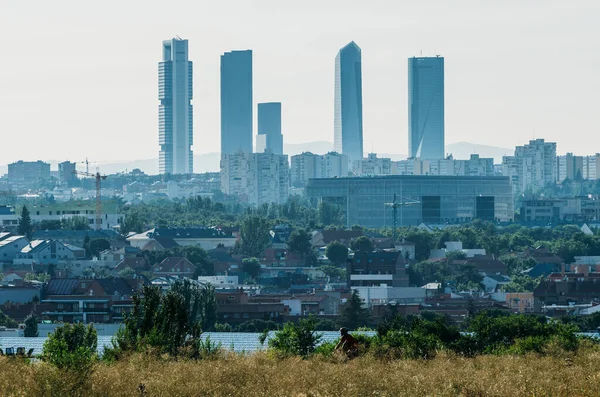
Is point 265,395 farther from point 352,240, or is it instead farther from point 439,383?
point 352,240

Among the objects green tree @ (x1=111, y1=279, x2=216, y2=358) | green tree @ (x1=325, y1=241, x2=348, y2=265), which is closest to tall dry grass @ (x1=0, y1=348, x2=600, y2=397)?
green tree @ (x1=111, y1=279, x2=216, y2=358)

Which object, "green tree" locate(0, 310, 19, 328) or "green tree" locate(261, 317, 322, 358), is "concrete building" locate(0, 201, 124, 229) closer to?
"green tree" locate(0, 310, 19, 328)

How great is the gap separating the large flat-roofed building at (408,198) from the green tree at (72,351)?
11444 cm

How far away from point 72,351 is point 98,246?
8236 cm

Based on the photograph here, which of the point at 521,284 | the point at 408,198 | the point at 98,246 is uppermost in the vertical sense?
the point at 408,198

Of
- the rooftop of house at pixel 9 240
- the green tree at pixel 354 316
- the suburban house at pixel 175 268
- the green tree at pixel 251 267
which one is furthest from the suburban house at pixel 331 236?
the green tree at pixel 354 316

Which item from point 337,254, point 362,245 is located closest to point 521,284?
point 337,254

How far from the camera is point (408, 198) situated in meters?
154

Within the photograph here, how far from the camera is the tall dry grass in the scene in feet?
63.9

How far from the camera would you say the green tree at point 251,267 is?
95188 millimetres

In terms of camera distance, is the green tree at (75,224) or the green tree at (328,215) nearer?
the green tree at (75,224)

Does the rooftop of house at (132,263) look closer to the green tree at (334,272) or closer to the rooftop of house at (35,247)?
the rooftop of house at (35,247)

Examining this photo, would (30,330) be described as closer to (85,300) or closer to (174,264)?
(85,300)

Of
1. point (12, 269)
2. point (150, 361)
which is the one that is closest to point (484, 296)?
point (12, 269)
